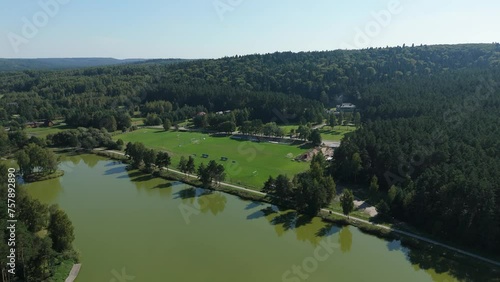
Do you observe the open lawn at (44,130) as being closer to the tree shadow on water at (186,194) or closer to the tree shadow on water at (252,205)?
the tree shadow on water at (186,194)

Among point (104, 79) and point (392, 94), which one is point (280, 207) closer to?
point (392, 94)

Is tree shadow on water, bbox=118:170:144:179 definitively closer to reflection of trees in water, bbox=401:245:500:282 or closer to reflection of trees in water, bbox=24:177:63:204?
reflection of trees in water, bbox=24:177:63:204

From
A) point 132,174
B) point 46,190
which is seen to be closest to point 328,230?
point 132,174

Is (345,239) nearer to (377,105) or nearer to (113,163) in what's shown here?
(113,163)

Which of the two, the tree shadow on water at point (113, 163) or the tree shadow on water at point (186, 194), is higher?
the tree shadow on water at point (186, 194)

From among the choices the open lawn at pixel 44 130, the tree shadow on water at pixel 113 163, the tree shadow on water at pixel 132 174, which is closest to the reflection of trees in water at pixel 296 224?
the tree shadow on water at pixel 132 174

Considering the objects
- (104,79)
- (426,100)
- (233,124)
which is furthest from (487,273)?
(104,79)
